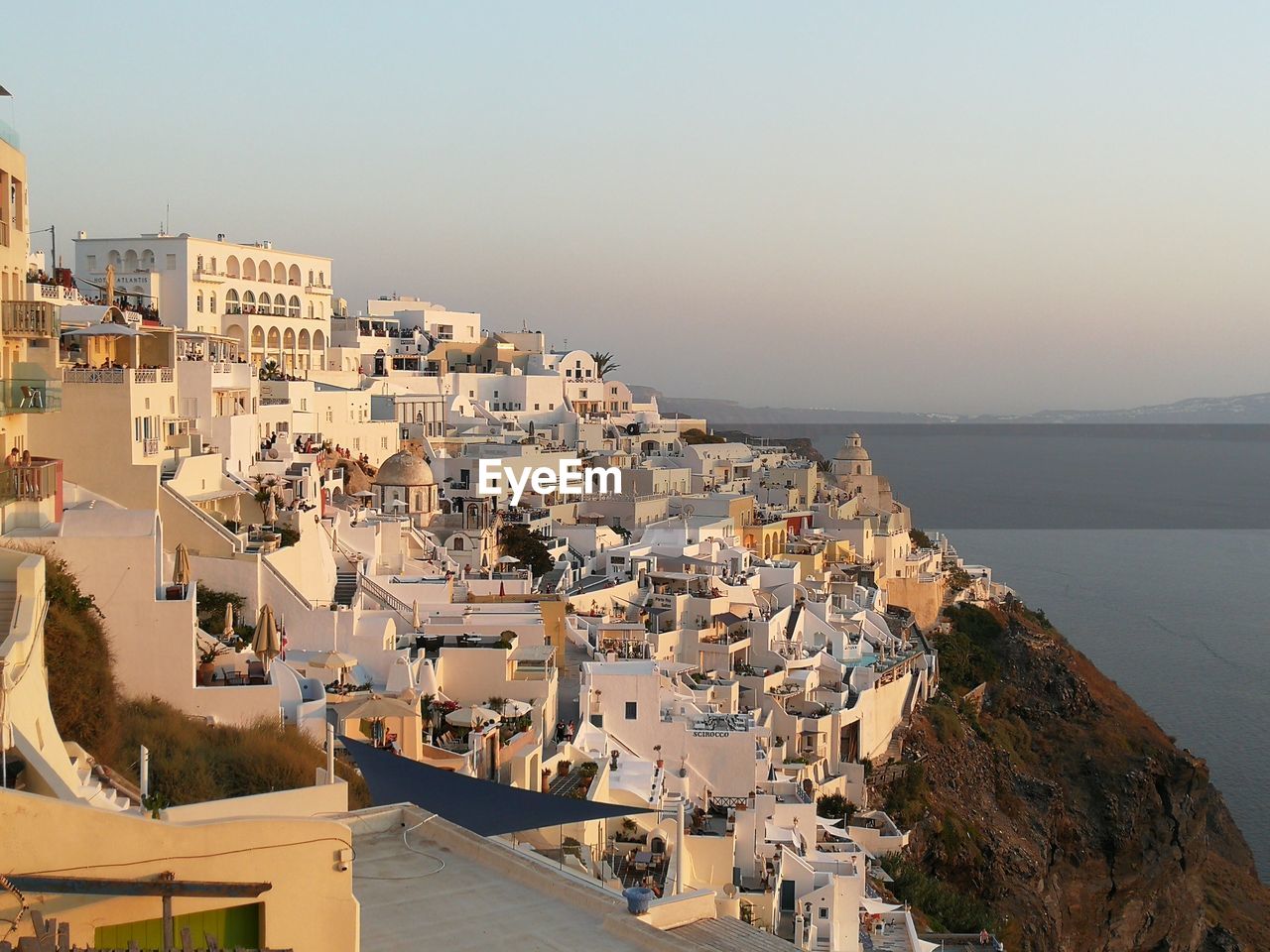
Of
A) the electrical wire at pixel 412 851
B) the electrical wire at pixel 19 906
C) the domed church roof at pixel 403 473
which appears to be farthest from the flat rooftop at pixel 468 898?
the domed church roof at pixel 403 473

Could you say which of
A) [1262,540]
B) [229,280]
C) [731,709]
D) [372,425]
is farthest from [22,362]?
[1262,540]

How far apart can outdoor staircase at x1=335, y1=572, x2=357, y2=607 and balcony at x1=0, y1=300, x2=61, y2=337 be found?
813 centimetres

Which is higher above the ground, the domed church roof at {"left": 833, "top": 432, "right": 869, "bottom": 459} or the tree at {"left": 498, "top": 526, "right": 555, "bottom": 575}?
the domed church roof at {"left": 833, "top": 432, "right": 869, "bottom": 459}

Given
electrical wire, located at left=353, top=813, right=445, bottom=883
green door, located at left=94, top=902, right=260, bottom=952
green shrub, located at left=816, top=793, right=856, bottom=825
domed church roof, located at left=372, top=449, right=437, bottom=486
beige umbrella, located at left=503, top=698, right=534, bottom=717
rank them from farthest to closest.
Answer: domed church roof, located at left=372, top=449, right=437, bottom=486 < green shrub, located at left=816, top=793, right=856, bottom=825 < beige umbrella, located at left=503, top=698, right=534, bottom=717 < electrical wire, located at left=353, top=813, right=445, bottom=883 < green door, located at left=94, top=902, right=260, bottom=952

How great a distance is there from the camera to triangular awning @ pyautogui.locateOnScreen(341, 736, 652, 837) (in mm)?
8758

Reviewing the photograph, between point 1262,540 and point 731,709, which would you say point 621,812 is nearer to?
point 731,709

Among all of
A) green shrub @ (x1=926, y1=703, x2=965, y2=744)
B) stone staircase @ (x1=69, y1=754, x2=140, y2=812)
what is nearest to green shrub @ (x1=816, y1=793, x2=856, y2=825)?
green shrub @ (x1=926, y1=703, x2=965, y2=744)

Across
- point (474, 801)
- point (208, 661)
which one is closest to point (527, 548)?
point (208, 661)

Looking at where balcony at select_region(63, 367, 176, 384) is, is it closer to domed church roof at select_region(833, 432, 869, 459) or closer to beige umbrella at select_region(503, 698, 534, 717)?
beige umbrella at select_region(503, 698, 534, 717)

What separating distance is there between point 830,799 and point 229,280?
78.8ft

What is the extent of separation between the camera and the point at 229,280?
39.3 metres

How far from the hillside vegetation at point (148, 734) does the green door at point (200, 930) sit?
321 cm

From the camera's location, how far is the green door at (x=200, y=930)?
532 cm

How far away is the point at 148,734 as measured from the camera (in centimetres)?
1016
